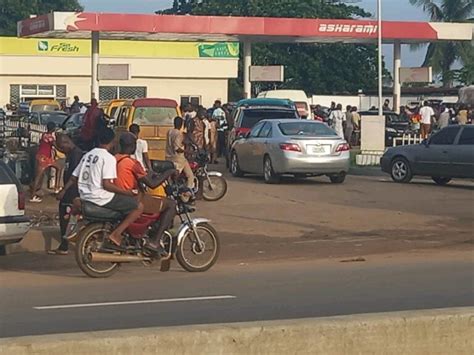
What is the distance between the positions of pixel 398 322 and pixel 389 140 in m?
32.6

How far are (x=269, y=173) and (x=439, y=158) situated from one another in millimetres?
3779

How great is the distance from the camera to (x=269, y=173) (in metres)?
24.3

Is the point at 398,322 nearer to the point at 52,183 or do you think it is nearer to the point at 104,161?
the point at 104,161

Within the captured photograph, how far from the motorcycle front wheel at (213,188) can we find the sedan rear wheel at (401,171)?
6.06 meters

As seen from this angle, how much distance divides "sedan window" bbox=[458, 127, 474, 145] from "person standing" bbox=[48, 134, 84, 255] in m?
11.2

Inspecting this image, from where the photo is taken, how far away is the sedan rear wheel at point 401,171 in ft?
82.8

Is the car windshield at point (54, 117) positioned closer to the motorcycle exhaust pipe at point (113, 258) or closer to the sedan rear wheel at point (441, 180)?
the sedan rear wheel at point (441, 180)

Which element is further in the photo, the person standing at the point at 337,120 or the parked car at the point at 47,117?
the person standing at the point at 337,120

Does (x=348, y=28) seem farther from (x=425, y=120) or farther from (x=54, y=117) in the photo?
(x=54, y=117)

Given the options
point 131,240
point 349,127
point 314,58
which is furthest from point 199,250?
point 314,58

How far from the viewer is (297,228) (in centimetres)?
1745

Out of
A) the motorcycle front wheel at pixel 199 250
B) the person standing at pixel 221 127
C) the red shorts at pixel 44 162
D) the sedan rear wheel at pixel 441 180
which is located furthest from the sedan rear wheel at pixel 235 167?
the motorcycle front wheel at pixel 199 250

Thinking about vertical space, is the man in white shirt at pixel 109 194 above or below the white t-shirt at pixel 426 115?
below

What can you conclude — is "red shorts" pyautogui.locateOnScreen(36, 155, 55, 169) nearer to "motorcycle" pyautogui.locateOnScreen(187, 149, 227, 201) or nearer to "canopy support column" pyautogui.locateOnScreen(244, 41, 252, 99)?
"motorcycle" pyautogui.locateOnScreen(187, 149, 227, 201)
